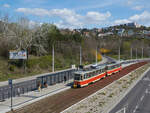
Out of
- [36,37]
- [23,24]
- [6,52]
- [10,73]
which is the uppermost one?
[23,24]

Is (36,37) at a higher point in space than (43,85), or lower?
higher

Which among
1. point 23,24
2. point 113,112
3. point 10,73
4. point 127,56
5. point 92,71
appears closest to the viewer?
point 113,112

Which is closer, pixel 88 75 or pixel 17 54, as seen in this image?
pixel 88 75

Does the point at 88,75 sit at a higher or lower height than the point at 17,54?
lower

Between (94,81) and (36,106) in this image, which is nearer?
(36,106)

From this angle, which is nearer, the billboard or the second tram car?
the second tram car

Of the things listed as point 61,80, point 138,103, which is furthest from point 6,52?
point 138,103

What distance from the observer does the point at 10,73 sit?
4191 centimetres

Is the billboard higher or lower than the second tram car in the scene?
higher

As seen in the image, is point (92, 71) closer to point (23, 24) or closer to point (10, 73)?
point (10, 73)

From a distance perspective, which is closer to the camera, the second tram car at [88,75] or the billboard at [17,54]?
the second tram car at [88,75]

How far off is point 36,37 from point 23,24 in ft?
20.7

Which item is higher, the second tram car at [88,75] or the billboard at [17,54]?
the billboard at [17,54]

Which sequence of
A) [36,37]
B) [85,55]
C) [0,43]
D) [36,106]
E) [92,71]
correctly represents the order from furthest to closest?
1. [85,55]
2. [36,37]
3. [0,43]
4. [92,71]
5. [36,106]
